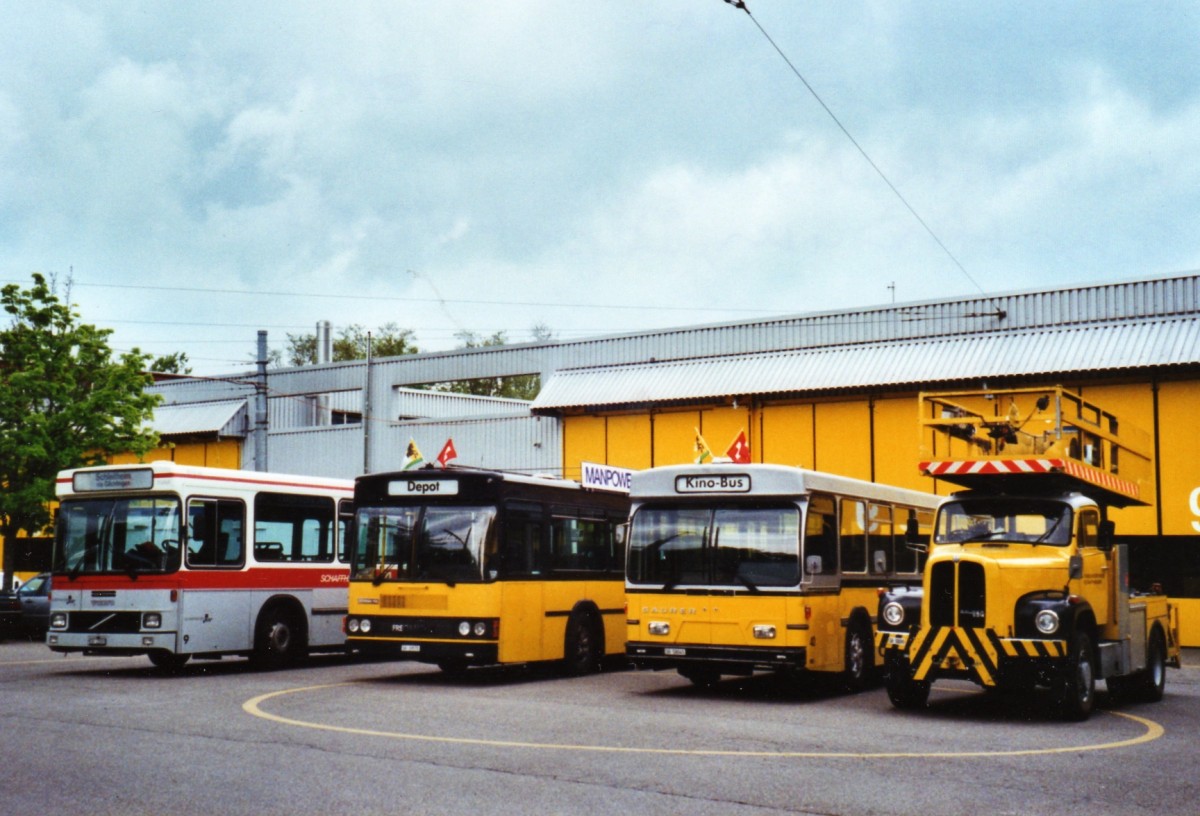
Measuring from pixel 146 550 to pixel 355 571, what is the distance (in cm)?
289

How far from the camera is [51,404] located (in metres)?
34.6

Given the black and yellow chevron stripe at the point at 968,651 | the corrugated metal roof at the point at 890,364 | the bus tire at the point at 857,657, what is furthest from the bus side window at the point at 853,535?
the corrugated metal roof at the point at 890,364

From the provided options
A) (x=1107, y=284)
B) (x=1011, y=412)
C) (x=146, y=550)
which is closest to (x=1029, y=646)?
(x=1011, y=412)

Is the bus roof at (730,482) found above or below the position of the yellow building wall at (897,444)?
below

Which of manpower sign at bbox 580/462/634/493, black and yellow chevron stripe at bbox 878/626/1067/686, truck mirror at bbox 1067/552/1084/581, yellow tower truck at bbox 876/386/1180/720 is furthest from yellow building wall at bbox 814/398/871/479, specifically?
black and yellow chevron stripe at bbox 878/626/1067/686

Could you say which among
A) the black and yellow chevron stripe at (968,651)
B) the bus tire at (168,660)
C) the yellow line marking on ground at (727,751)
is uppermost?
the black and yellow chevron stripe at (968,651)

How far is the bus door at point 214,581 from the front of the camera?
18.4 m

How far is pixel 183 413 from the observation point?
148ft

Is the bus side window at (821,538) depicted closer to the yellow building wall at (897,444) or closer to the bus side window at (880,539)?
the bus side window at (880,539)

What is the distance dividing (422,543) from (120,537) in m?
4.34

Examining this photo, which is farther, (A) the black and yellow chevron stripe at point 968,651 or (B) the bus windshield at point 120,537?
(B) the bus windshield at point 120,537

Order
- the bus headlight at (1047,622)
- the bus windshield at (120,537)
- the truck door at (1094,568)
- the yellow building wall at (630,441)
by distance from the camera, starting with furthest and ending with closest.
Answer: the yellow building wall at (630,441), the bus windshield at (120,537), the truck door at (1094,568), the bus headlight at (1047,622)

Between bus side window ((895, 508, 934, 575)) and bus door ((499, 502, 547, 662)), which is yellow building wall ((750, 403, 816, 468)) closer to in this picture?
bus side window ((895, 508, 934, 575))

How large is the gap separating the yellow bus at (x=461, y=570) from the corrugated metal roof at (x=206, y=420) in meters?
25.9
